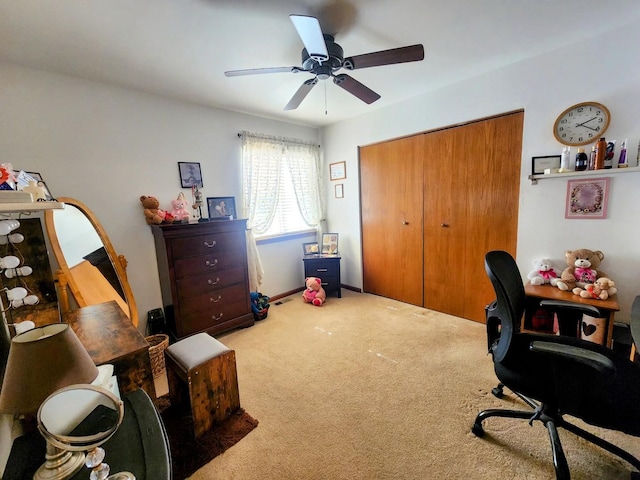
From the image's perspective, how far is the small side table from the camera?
374 cm

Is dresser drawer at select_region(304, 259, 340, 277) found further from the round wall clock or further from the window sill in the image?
the round wall clock

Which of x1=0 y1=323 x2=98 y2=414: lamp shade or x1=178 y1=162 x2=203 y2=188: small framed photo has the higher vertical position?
x1=178 y1=162 x2=203 y2=188: small framed photo

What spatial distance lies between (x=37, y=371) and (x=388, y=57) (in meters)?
2.03

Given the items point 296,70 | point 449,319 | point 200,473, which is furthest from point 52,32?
point 449,319

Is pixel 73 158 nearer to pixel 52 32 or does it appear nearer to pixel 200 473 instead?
pixel 52 32

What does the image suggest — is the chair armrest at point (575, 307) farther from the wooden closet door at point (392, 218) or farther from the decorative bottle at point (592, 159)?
the wooden closet door at point (392, 218)

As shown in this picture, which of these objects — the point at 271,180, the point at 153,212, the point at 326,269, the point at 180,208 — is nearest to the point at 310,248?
the point at 326,269

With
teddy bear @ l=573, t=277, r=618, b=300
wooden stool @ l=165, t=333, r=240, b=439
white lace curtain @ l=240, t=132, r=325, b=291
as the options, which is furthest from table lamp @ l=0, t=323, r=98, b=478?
teddy bear @ l=573, t=277, r=618, b=300

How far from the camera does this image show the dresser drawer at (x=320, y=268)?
374 centimetres

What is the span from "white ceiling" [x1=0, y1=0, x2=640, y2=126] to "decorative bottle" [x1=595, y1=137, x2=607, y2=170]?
0.48 m

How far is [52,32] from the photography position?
5.27 feet

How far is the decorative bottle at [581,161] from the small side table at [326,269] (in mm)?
2500

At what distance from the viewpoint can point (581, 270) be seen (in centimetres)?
211

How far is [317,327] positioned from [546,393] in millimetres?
1995
